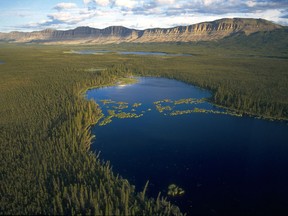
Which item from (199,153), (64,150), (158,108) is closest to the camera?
(64,150)

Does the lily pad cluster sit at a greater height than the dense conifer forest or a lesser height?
lesser

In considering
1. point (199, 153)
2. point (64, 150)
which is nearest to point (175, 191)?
point (199, 153)

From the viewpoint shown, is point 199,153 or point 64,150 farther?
point 199,153

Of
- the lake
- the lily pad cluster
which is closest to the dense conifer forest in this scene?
the lily pad cluster

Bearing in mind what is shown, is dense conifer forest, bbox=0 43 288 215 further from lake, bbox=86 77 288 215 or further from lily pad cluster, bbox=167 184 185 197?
lake, bbox=86 77 288 215

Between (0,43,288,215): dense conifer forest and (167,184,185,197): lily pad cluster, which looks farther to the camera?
(167,184,185,197): lily pad cluster

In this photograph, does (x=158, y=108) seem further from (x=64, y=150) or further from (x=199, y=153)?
(x=64, y=150)

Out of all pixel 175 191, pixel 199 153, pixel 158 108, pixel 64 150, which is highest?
pixel 158 108

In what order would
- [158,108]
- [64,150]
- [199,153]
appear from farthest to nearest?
1. [158,108]
2. [199,153]
3. [64,150]

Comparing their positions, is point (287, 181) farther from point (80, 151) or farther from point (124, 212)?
point (80, 151)
